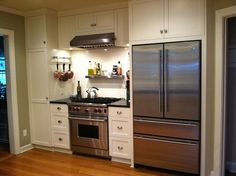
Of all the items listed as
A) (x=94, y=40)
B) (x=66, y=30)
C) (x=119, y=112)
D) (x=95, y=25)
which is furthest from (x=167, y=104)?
(x=66, y=30)

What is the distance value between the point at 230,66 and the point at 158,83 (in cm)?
111

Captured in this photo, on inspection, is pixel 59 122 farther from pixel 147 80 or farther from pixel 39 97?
pixel 147 80

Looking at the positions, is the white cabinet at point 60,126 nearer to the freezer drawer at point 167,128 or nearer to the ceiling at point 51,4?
the freezer drawer at point 167,128

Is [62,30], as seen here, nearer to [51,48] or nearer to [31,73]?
[51,48]

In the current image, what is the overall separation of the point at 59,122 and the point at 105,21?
2.01m

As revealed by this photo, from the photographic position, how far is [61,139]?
406 cm

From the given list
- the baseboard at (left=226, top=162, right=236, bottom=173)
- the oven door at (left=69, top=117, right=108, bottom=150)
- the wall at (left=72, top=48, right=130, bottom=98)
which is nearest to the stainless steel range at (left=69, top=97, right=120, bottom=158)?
the oven door at (left=69, top=117, right=108, bottom=150)

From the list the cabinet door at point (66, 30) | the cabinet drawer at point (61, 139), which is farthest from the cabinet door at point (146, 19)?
the cabinet drawer at point (61, 139)

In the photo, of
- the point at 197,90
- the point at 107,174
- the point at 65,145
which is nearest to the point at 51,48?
the point at 65,145

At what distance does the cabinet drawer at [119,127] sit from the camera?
350 centimetres

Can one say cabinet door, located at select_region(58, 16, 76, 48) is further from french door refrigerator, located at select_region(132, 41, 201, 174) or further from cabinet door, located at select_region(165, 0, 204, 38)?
cabinet door, located at select_region(165, 0, 204, 38)

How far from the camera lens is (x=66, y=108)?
13.0ft

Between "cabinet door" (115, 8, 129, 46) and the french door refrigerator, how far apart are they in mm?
510

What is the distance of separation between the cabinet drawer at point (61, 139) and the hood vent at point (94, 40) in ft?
5.37
